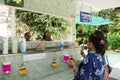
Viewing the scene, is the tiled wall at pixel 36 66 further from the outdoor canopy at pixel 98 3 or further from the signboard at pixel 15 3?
the outdoor canopy at pixel 98 3

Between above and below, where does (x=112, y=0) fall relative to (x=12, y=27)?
above

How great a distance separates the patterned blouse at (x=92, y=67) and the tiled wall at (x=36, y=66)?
132 centimetres

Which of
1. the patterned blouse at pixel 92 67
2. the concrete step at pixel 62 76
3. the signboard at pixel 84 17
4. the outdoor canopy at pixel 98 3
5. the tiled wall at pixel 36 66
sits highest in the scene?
the outdoor canopy at pixel 98 3

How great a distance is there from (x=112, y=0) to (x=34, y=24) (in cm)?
259

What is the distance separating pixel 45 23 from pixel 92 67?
267cm

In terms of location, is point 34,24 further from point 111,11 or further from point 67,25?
point 111,11

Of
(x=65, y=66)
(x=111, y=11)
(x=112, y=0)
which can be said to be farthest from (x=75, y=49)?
(x=111, y=11)

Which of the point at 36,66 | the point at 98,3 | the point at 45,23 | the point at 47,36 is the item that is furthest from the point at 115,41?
the point at 36,66

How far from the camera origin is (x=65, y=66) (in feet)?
12.0

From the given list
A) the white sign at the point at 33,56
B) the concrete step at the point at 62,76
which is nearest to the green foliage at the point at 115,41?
the concrete step at the point at 62,76

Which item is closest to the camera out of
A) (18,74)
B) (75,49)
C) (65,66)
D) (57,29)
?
(18,74)

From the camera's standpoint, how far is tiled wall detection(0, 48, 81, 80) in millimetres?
2477

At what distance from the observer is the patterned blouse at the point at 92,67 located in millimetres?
1482

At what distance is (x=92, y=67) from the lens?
1480 mm
